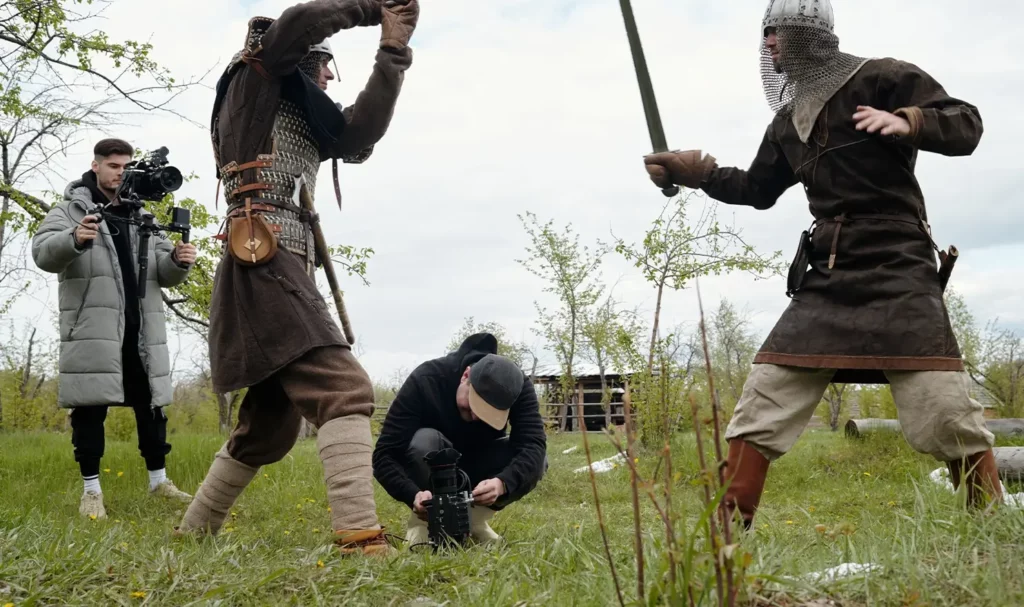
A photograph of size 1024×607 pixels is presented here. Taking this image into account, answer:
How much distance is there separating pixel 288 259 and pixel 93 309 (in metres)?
2.28

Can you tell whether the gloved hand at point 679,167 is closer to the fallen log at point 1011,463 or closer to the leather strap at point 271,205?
the leather strap at point 271,205

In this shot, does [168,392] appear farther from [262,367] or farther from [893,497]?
[893,497]

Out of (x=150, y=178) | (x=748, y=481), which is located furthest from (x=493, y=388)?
(x=150, y=178)

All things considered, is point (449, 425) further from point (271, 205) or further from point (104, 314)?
point (104, 314)

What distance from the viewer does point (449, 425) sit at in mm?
3883

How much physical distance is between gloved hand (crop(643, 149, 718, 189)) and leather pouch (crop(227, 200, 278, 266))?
1.48 m

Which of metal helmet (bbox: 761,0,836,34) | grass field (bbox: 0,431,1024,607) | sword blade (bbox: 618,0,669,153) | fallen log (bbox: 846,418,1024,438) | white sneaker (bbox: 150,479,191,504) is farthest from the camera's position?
fallen log (bbox: 846,418,1024,438)

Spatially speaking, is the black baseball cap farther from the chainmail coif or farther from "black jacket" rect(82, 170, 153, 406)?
"black jacket" rect(82, 170, 153, 406)

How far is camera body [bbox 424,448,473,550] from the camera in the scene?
3264 millimetres

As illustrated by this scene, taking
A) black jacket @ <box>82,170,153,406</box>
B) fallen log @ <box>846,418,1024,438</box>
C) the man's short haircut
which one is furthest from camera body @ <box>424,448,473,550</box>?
fallen log @ <box>846,418,1024,438</box>

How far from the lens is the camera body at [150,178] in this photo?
14.9 ft

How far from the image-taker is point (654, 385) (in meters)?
10.5

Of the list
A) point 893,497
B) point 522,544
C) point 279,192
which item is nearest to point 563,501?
point 893,497

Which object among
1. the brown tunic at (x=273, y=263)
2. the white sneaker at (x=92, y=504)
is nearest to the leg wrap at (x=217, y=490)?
the brown tunic at (x=273, y=263)
